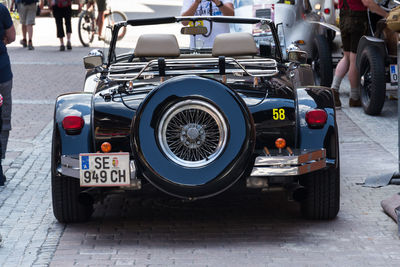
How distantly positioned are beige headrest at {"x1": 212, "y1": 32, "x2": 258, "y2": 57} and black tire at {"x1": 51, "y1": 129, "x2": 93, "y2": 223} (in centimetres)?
167

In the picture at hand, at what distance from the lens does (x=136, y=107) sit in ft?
18.5

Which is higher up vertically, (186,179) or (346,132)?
(186,179)

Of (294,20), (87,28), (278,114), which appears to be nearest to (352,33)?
(294,20)

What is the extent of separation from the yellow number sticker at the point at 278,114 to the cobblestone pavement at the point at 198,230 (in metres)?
0.80

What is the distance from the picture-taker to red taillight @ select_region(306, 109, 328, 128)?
5695mm

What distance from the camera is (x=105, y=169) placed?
5430mm

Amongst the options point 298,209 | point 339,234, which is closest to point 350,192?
point 298,209

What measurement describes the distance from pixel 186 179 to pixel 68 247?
931 millimetres

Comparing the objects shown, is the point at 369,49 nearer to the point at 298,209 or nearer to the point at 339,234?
the point at 298,209

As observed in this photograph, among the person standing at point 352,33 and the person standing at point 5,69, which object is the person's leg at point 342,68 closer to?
the person standing at point 352,33

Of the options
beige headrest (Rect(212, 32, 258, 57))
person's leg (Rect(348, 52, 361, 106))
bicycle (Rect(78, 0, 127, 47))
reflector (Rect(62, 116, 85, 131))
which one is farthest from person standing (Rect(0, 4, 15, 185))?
bicycle (Rect(78, 0, 127, 47))

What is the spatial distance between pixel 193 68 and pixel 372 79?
15.0 feet

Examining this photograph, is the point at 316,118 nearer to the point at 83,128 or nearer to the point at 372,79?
the point at 83,128

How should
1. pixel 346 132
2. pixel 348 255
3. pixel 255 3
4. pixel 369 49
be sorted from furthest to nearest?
pixel 255 3 → pixel 369 49 → pixel 346 132 → pixel 348 255
